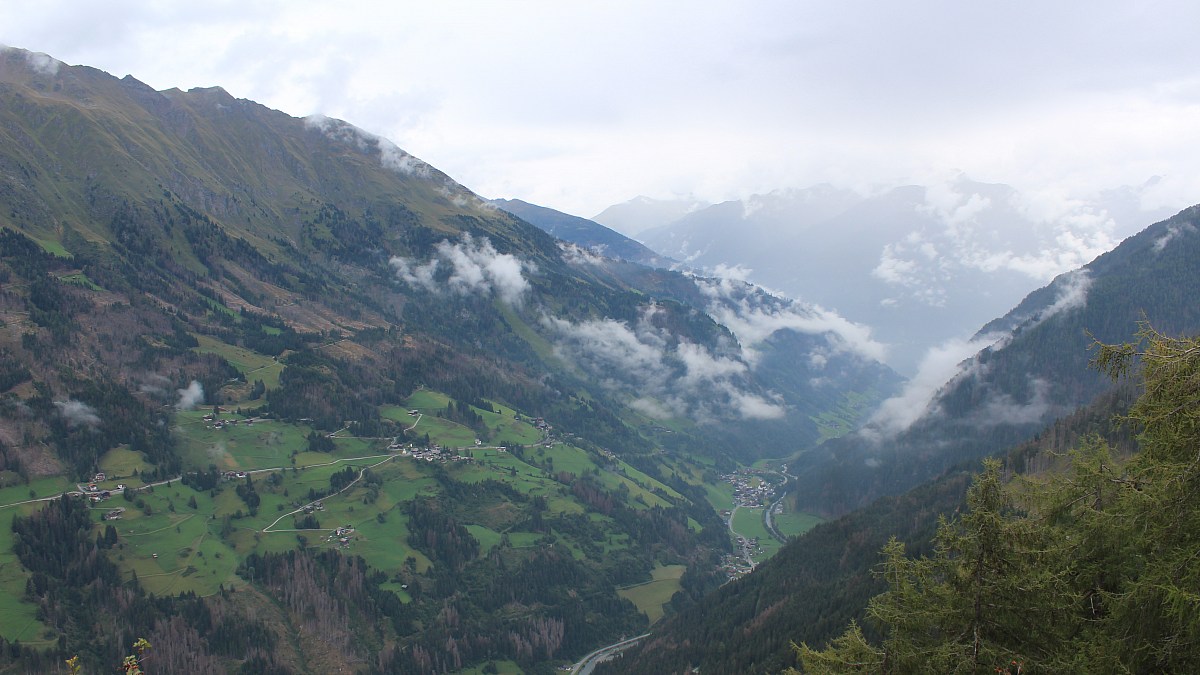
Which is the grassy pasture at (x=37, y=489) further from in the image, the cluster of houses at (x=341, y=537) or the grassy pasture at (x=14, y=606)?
the cluster of houses at (x=341, y=537)

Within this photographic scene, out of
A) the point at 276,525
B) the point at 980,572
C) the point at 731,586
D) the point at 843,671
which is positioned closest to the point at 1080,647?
the point at 980,572

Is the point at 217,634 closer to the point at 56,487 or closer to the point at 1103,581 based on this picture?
the point at 56,487

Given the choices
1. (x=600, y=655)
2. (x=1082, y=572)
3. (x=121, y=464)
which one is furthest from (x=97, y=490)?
(x=1082, y=572)

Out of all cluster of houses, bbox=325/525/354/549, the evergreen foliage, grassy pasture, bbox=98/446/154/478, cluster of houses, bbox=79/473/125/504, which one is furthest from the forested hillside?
grassy pasture, bbox=98/446/154/478

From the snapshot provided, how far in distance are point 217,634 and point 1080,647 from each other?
145334mm

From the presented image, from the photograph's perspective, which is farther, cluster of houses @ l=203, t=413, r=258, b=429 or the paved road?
cluster of houses @ l=203, t=413, r=258, b=429

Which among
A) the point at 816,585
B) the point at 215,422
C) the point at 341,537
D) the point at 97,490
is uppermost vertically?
the point at 215,422

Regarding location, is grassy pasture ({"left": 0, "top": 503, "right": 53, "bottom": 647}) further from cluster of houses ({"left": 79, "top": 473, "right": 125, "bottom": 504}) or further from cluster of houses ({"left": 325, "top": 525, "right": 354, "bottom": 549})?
cluster of houses ({"left": 325, "top": 525, "right": 354, "bottom": 549})

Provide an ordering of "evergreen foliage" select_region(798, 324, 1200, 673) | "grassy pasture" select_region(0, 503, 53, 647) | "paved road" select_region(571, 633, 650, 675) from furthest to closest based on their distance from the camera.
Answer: "paved road" select_region(571, 633, 650, 675) → "grassy pasture" select_region(0, 503, 53, 647) → "evergreen foliage" select_region(798, 324, 1200, 673)

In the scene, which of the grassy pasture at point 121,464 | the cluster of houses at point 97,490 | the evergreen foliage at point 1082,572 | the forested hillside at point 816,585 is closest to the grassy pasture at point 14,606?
the cluster of houses at point 97,490

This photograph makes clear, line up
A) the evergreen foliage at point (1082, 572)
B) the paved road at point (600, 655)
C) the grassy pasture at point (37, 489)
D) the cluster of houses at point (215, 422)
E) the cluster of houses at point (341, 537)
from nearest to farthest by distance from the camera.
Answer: the evergreen foliage at point (1082, 572), the grassy pasture at point (37, 489), the paved road at point (600, 655), the cluster of houses at point (341, 537), the cluster of houses at point (215, 422)

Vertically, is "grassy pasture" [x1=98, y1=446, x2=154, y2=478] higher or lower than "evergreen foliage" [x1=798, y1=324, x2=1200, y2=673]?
lower

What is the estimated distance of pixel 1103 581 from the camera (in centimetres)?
2067

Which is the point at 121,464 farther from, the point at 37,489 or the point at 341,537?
the point at 341,537
